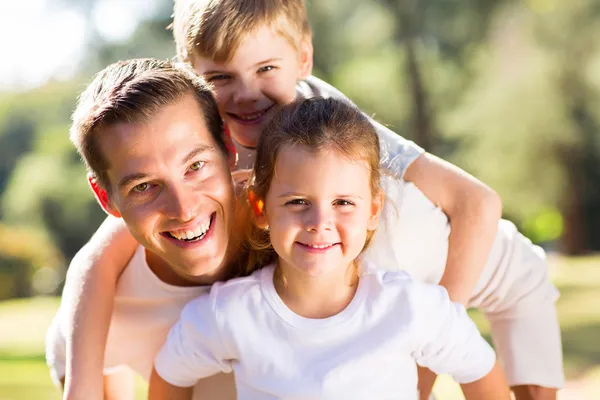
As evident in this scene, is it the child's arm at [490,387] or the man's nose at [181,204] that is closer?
the man's nose at [181,204]

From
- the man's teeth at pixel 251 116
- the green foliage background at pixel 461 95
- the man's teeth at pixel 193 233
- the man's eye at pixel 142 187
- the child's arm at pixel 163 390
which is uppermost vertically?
the green foliage background at pixel 461 95

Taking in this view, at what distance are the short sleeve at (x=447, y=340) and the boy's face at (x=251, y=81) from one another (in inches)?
34.2

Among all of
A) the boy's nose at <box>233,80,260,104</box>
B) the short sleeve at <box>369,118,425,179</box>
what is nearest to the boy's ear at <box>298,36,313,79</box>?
the boy's nose at <box>233,80,260,104</box>

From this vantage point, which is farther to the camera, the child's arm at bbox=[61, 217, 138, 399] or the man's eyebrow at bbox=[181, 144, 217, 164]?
the child's arm at bbox=[61, 217, 138, 399]

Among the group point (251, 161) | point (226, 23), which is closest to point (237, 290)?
point (251, 161)

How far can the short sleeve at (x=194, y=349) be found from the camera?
8.19 ft

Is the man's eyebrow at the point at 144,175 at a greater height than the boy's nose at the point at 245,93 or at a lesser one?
lesser

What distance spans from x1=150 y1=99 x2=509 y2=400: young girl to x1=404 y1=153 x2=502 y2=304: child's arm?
0.99ft

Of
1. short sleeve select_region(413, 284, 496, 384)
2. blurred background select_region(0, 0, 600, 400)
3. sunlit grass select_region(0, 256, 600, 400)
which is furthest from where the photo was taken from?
blurred background select_region(0, 0, 600, 400)

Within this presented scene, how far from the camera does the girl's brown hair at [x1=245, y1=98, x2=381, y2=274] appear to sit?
93.5 inches

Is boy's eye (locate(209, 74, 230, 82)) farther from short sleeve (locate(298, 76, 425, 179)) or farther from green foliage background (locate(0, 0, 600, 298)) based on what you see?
green foliage background (locate(0, 0, 600, 298))

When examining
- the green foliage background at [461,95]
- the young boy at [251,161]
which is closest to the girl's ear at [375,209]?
the young boy at [251,161]

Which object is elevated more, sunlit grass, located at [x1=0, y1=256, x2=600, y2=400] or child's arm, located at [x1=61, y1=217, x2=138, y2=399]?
sunlit grass, located at [x1=0, y1=256, x2=600, y2=400]

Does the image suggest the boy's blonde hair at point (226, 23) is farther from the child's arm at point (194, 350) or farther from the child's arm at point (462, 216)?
the child's arm at point (194, 350)
